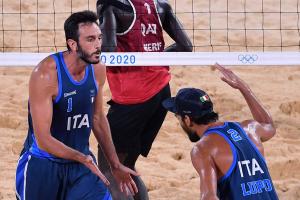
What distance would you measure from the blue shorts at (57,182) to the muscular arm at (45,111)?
179 mm

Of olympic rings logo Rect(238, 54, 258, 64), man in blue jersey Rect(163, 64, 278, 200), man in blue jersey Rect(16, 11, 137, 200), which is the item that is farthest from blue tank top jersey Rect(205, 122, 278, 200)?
olympic rings logo Rect(238, 54, 258, 64)

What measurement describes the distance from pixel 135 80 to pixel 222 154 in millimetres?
2463

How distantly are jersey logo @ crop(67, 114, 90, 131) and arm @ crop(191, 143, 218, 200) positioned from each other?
1.06 meters

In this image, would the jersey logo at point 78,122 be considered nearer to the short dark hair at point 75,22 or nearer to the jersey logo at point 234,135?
the short dark hair at point 75,22

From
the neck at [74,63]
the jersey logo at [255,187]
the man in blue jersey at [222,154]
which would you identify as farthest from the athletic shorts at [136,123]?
the jersey logo at [255,187]

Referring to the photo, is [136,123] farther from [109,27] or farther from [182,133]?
[182,133]

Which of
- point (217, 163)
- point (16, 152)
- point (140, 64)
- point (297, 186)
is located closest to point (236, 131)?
point (217, 163)

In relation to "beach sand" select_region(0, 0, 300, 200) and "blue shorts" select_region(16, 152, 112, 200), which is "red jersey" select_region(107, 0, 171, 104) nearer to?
"beach sand" select_region(0, 0, 300, 200)

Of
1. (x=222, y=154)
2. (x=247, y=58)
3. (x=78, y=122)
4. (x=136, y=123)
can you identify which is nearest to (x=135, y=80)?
(x=136, y=123)

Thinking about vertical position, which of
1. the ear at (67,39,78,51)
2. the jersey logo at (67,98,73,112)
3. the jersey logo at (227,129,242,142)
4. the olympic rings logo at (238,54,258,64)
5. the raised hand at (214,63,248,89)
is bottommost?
the jersey logo at (227,129,242,142)

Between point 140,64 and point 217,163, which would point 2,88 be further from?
point 217,163

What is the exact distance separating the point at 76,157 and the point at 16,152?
3.30 metres

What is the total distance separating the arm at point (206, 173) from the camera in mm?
4617

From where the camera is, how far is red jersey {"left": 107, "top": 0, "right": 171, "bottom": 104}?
7.05 m
